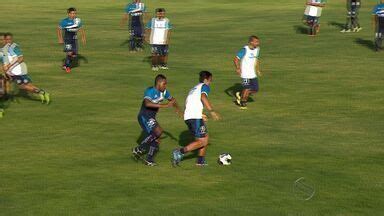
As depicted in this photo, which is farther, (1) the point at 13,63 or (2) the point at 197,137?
(1) the point at 13,63

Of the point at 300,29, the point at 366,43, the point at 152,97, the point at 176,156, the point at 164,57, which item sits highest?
the point at 152,97

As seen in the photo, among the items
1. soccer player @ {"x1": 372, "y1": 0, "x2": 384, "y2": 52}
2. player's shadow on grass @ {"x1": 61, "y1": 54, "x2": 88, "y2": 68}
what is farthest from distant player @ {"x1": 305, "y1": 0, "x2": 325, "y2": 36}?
player's shadow on grass @ {"x1": 61, "y1": 54, "x2": 88, "y2": 68}

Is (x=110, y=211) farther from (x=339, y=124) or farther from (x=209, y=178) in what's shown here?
(x=339, y=124)

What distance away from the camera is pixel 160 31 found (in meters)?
30.8

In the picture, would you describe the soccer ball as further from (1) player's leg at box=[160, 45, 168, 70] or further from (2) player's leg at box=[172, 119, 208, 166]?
(1) player's leg at box=[160, 45, 168, 70]

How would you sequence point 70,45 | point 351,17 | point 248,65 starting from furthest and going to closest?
point 351,17
point 70,45
point 248,65

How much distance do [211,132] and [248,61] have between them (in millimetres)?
3277

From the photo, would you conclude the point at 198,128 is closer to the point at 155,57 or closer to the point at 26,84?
the point at 26,84

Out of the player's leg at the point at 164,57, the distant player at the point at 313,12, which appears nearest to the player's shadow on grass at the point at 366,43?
the distant player at the point at 313,12

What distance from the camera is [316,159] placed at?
20.0m

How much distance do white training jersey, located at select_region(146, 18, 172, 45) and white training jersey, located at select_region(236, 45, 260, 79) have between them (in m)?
6.12

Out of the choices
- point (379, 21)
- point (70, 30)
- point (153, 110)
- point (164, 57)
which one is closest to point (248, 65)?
point (153, 110)

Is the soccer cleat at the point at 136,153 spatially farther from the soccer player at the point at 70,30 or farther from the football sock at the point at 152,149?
the soccer player at the point at 70,30

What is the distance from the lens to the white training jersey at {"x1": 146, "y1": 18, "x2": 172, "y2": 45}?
101 ft
